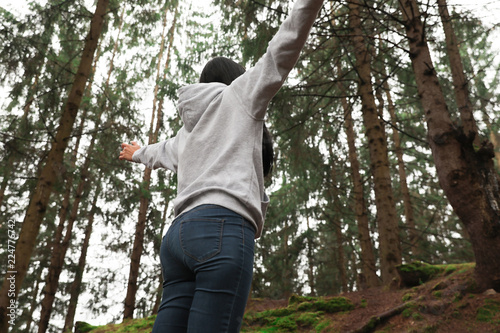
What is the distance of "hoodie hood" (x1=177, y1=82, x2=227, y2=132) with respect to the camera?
1.76 metres

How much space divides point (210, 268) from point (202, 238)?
0.37ft

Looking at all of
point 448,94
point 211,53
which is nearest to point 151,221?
point 211,53

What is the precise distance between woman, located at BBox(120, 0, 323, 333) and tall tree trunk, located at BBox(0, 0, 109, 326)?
5.69 meters

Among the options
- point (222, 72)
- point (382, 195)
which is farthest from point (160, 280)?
point (222, 72)

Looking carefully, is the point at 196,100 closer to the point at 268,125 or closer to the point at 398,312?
the point at 398,312

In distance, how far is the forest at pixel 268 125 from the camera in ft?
16.4

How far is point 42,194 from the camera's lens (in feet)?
21.1

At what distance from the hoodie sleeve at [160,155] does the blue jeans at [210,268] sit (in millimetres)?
665

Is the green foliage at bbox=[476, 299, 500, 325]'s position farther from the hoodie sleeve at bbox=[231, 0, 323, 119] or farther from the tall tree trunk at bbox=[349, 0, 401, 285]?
the hoodie sleeve at bbox=[231, 0, 323, 119]

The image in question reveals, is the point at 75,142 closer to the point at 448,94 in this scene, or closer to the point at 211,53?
the point at 211,53

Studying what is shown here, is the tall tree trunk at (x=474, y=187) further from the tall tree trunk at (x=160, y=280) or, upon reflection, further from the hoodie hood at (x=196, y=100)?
the tall tree trunk at (x=160, y=280)

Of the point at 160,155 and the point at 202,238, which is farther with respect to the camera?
the point at 160,155

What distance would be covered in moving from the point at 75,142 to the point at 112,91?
241 cm

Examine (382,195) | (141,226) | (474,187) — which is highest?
(141,226)
